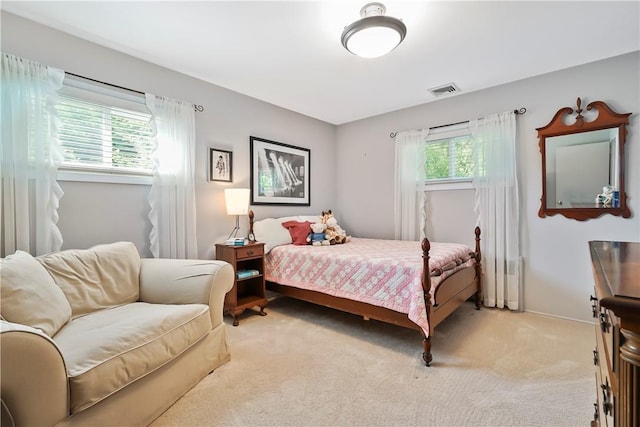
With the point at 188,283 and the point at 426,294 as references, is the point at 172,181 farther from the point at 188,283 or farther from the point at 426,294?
the point at 426,294

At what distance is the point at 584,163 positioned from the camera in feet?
9.02

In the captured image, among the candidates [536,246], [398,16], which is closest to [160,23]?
[398,16]

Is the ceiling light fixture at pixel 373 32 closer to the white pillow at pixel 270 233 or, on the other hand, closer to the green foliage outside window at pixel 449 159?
the green foliage outside window at pixel 449 159

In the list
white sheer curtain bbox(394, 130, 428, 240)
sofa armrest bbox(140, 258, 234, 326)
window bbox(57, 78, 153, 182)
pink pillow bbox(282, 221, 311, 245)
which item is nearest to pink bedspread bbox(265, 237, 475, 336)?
pink pillow bbox(282, 221, 311, 245)

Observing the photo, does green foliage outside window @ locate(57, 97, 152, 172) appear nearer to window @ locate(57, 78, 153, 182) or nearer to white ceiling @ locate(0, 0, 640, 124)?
window @ locate(57, 78, 153, 182)

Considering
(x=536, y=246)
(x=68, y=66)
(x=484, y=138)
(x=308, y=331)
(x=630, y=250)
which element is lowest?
(x=308, y=331)

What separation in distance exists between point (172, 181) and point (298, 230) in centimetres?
147

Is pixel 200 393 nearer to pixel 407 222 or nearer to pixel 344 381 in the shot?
pixel 344 381

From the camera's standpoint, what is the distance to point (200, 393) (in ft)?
5.63

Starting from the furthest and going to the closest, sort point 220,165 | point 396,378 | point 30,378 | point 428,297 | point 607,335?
point 220,165, point 428,297, point 396,378, point 30,378, point 607,335

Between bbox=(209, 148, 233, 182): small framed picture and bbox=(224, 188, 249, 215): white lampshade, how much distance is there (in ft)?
0.68

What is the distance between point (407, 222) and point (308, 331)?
1970mm

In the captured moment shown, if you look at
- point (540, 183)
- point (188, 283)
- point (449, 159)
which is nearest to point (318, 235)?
point (188, 283)

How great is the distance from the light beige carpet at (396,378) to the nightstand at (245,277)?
0.20 m
